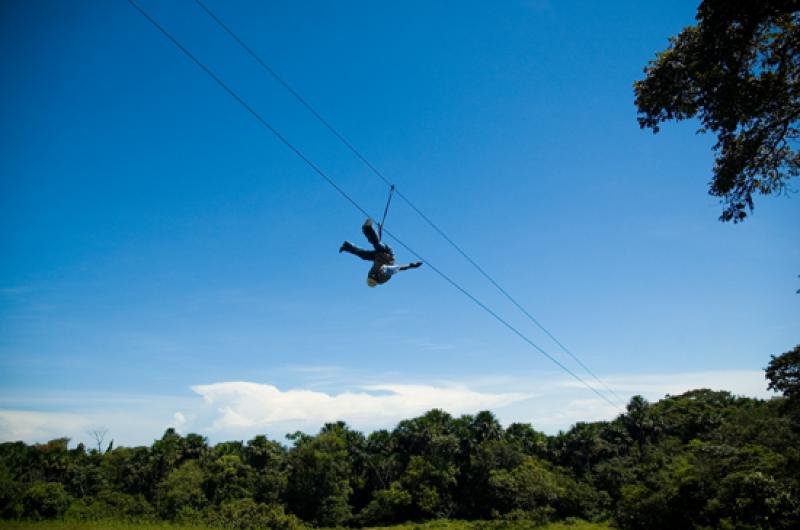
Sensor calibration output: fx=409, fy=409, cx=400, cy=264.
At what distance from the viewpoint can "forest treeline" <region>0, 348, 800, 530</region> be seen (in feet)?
104

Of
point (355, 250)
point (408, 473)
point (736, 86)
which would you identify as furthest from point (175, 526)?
point (736, 86)

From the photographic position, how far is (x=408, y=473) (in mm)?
40719

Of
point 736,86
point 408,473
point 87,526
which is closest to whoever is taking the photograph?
point 736,86

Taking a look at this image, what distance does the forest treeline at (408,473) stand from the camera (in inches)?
1252

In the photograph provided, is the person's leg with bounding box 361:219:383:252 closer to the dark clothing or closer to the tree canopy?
the dark clothing

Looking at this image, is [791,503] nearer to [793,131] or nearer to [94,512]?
[793,131]

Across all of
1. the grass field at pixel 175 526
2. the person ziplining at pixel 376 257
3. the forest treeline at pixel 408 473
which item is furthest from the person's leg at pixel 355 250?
the grass field at pixel 175 526

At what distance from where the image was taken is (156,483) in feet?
129

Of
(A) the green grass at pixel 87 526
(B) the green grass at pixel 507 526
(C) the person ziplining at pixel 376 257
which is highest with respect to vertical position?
(C) the person ziplining at pixel 376 257

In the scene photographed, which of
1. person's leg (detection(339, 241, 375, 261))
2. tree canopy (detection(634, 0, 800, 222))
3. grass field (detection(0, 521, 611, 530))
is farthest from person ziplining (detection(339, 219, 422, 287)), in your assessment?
grass field (detection(0, 521, 611, 530))

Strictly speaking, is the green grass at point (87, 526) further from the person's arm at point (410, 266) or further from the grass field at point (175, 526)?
the person's arm at point (410, 266)

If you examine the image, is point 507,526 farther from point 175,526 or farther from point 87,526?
point 87,526

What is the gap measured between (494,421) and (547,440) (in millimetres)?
5761

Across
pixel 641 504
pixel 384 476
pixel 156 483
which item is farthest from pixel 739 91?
pixel 156 483
